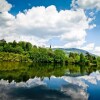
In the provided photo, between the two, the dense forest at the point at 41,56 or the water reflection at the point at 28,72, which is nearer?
the water reflection at the point at 28,72

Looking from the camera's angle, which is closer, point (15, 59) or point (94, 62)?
point (15, 59)

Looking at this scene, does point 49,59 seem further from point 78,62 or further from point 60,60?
point 78,62

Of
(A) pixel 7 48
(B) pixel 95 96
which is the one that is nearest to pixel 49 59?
(A) pixel 7 48

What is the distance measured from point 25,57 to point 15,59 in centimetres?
805

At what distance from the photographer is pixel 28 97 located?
983 inches

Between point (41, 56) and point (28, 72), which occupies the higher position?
point (41, 56)

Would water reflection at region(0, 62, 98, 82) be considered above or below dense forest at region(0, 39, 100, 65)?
below

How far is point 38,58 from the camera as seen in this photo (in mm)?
137500

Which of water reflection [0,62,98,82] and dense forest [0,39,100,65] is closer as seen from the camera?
water reflection [0,62,98,82]

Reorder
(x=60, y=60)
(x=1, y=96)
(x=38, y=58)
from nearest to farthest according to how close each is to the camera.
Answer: (x=1, y=96)
(x=38, y=58)
(x=60, y=60)

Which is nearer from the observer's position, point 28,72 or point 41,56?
point 28,72

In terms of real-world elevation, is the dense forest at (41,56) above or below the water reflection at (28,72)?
above

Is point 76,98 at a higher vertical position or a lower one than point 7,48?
lower

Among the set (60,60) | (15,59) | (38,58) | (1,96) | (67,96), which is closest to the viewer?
(1,96)
